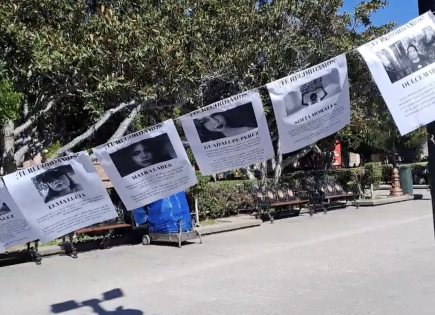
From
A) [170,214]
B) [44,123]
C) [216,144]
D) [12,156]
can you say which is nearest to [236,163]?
[216,144]

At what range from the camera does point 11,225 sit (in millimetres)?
5836

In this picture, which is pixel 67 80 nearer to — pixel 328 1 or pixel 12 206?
pixel 12 206

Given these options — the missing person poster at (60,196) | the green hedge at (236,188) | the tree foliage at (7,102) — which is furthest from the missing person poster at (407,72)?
the green hedge at (236,188)

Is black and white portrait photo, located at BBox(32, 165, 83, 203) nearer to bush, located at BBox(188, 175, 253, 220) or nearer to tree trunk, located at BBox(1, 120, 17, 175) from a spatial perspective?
tree trunk, located at BBox(1, 120, 17, 175)

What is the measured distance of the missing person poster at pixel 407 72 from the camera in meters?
4.19

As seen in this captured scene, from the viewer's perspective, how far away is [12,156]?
35.2 ft

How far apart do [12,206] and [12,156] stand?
5300 millimetres

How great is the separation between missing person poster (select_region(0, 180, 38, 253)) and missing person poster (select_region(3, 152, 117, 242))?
0.40ft

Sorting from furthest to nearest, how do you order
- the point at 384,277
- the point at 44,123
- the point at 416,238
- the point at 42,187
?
the point at 44,123 < the point at 416,238 < the point at 384,277 < the point at 42,187

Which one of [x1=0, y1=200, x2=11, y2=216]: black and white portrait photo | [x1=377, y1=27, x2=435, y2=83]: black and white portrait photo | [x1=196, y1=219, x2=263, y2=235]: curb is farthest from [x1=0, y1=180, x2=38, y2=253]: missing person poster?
[x1=196, y1=219, x2=263, y2=235]: curb

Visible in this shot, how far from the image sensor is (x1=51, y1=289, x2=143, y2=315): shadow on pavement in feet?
23.4

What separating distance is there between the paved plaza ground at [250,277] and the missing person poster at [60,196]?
6.38 ft

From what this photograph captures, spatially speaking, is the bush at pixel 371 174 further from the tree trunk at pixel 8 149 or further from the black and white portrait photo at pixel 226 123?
the black and white portrait photo at pixel 226 123

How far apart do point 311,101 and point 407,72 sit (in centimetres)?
93
